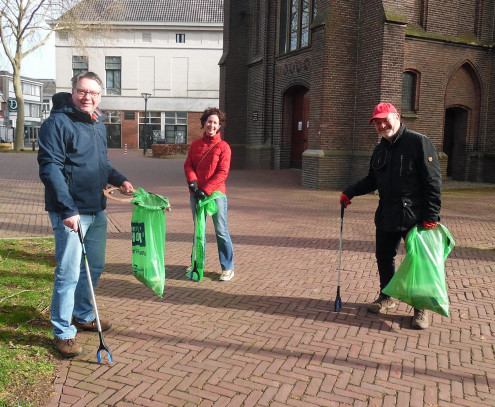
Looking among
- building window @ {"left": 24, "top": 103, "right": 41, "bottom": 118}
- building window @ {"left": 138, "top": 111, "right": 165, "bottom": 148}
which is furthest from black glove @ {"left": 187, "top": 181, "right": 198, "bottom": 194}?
building window @ {"left": 24, "top": 103, "right": 41, "bottom": 118}

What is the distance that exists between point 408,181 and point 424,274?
2.56 feet

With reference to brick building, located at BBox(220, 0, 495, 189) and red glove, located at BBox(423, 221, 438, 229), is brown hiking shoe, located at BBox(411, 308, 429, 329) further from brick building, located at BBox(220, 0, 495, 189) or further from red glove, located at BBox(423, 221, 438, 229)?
brick building, located at BBox(220, 0, 495, 189)

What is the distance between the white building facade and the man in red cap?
41002mm

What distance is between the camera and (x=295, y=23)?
1875cm

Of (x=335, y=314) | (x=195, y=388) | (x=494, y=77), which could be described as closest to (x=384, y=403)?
(x=195, y=388)

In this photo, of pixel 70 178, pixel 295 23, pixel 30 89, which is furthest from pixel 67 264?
pixel 30 89

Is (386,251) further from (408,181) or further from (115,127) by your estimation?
(115,127)

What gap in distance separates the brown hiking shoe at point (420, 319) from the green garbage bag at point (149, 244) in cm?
215

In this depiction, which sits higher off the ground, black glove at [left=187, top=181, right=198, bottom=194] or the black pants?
black glove at [left=187, top=181, right=198, bottom=194]

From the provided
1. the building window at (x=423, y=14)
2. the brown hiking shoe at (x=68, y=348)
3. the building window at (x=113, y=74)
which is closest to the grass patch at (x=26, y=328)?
the brown hiking shoe at (x=68, y=348)

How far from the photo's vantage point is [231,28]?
21891 mm

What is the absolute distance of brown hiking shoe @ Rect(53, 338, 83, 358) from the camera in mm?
3514

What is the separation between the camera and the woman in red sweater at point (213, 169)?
5.32 m

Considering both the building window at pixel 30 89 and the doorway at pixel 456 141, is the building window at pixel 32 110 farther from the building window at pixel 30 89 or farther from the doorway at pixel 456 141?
the doorway at pixel 456 141
